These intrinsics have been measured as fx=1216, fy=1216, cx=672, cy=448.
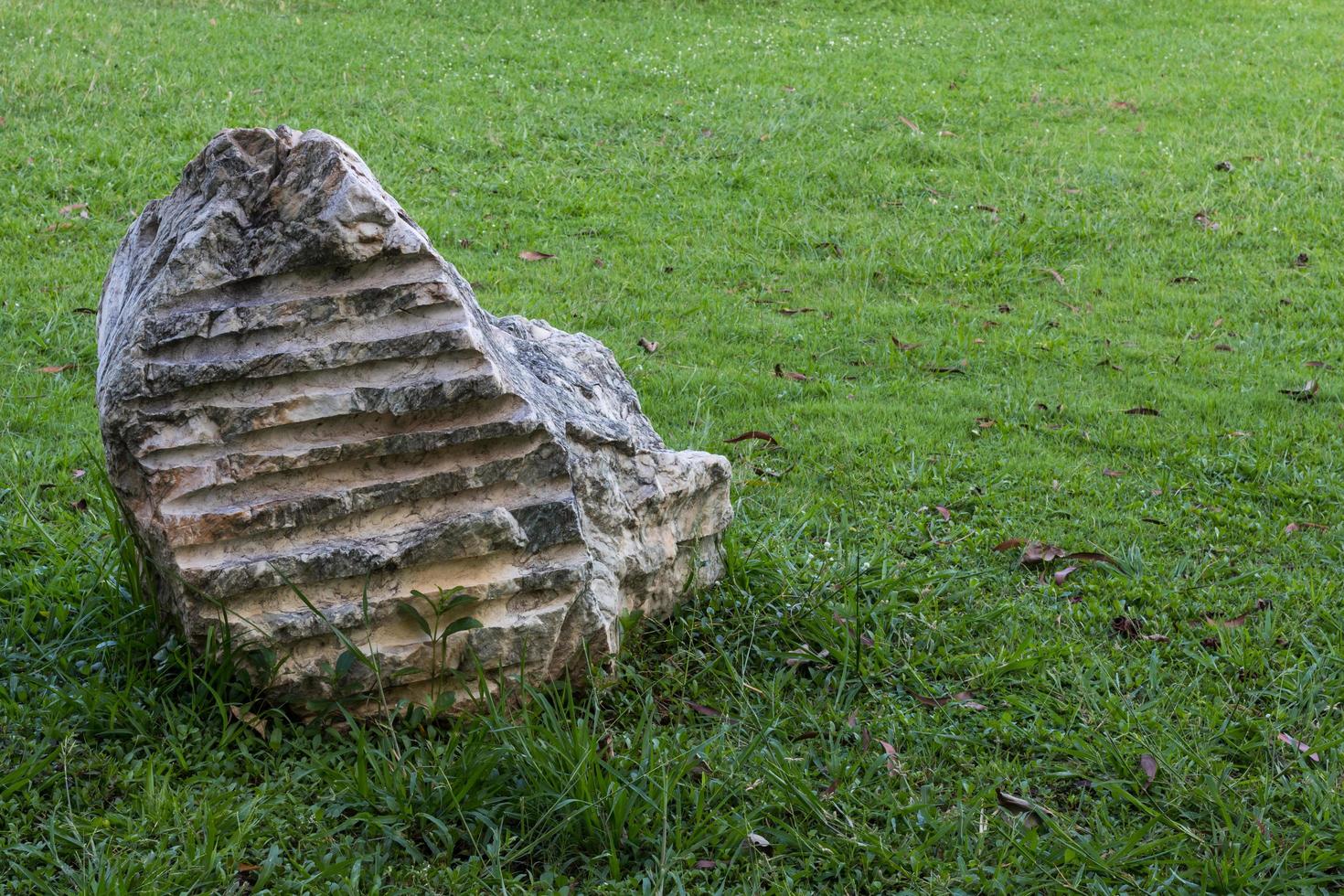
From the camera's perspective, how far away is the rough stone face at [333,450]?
3.19 metres

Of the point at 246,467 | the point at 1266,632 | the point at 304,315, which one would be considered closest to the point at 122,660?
the point at 246,467

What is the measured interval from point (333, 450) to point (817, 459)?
2725 mm

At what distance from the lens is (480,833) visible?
9.87 feet

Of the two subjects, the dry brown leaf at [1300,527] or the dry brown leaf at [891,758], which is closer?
the dry brown leaf at [891,758]

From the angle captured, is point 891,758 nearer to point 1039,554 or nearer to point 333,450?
point 1039,554

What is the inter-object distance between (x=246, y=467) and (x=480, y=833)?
3.70 feet

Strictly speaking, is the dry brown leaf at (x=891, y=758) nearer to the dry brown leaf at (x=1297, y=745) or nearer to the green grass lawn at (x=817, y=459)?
the green grass lawn at (x=817, y=459)

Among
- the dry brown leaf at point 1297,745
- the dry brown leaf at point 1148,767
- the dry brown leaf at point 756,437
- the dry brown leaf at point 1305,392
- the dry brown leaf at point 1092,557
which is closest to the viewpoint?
the dry brown leaf at point 1148,767

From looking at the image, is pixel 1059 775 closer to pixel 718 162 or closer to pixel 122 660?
pixel 122 660

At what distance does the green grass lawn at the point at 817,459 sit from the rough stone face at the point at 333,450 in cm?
24

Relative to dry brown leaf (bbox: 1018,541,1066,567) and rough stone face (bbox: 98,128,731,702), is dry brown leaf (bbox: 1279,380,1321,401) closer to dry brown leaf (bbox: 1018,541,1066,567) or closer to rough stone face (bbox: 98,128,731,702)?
dry brown leaf (bbox: 1018,541,1066,567)

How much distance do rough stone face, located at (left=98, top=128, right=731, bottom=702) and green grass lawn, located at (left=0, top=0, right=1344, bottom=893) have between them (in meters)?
0.24

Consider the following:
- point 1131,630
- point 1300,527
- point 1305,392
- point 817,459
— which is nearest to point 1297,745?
point 1131,630

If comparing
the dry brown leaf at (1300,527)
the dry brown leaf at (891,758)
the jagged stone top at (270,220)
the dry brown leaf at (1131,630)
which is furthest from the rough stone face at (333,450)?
the dry brown leaf at (1300,527)
